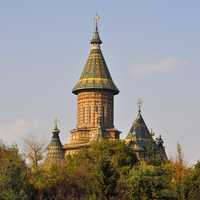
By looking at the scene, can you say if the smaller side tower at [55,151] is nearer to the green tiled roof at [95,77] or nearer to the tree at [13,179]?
the green tiled roof at [95,77]

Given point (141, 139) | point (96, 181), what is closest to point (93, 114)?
point (141, 139)

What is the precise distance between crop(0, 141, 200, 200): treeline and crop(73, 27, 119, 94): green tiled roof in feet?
102

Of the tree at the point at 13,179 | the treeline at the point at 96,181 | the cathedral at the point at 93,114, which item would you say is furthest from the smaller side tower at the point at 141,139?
the tree at the point at 13,179

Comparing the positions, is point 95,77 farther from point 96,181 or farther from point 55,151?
point 96,181

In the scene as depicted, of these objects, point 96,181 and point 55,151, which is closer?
point 96,181

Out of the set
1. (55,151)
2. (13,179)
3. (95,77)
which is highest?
(95,77)

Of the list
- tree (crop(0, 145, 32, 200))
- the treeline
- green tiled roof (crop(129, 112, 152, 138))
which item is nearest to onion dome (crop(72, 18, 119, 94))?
green tiled roof (crop(129, 112, 152, 138))

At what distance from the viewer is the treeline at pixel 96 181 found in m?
73.2

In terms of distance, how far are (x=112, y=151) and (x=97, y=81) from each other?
97.6 ft

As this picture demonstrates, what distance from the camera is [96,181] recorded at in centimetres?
7462

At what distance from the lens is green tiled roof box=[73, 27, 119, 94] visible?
117m

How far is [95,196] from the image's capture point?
239ft

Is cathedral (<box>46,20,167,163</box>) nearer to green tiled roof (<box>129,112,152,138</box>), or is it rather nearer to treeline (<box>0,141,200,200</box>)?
green tiled roof (<box>129,112,152,138</box>)

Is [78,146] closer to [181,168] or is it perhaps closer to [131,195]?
[181,168]
